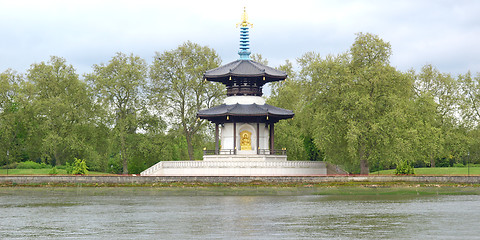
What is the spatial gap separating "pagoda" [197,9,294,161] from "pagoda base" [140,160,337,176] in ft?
10.8

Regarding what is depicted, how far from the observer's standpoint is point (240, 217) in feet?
135

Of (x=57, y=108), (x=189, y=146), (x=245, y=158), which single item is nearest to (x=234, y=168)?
(x=245, y=158)

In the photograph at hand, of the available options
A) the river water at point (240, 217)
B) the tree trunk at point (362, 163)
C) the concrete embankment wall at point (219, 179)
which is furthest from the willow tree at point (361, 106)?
the river water at point (240, 217)

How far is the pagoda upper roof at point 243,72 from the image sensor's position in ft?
273

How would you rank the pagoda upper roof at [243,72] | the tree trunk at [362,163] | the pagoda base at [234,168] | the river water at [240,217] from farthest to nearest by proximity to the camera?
the pagoda upper roof at [243,72], the tree trunk at [362,163], the pagoda base at [234,168], the river water at [240,217]

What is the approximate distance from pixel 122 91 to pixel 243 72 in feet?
57.7

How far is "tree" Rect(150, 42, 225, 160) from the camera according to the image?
93875mm

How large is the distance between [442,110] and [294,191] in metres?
37.3

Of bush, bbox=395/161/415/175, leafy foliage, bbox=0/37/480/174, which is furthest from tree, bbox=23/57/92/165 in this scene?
bush, bbox=395/161/415/175

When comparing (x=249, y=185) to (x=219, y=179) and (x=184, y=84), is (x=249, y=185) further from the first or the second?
(x=184, y=84)

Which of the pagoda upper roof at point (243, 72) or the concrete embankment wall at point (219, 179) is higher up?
the pagoda upper roof at point (243, 72)

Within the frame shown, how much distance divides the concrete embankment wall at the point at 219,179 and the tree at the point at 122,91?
20.5 m

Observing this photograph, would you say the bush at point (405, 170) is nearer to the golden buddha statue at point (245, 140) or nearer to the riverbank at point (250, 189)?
the riverbank at point (250, 189)

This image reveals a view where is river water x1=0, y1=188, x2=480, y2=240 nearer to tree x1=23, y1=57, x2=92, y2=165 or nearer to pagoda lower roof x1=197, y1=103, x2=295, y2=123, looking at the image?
pagoda lower roof x1=197, y1=103, x2=295, y2=123
